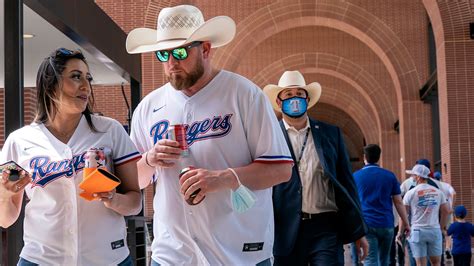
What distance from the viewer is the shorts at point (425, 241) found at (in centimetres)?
1246

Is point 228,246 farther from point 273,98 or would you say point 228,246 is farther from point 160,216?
point 273,98

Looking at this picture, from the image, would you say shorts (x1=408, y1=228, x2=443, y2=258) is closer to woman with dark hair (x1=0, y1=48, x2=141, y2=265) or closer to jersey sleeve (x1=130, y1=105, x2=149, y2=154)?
jersey sleeve (x1=130, y1=105, x2=149, y2=154)

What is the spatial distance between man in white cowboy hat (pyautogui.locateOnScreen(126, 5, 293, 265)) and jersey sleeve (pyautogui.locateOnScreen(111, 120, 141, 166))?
0.07 metres

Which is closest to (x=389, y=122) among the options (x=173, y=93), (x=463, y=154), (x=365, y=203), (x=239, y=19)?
(x=239, y=19)

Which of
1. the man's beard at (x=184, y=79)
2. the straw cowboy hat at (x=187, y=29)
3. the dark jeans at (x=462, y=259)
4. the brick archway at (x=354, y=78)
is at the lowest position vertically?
the dark jeans at (x=462, y=259)

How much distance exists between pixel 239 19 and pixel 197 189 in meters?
23.6

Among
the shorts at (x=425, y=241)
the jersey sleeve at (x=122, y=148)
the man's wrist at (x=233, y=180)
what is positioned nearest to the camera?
the man's wrist at (x=233, y=180)

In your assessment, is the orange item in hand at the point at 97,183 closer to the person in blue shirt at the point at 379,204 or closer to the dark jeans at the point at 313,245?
the dark jeans at the point at 313,245

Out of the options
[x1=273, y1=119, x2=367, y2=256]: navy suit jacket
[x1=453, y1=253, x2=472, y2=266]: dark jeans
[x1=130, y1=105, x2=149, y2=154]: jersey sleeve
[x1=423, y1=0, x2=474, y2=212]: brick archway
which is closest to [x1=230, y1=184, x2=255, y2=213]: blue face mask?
[x1=130, y1=105, x2=149, y2=154]: jersey sleeve

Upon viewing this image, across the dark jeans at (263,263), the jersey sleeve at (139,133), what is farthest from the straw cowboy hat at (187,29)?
the dark jeans at (263,263)

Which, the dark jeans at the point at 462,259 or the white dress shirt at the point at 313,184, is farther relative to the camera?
the dark jeans at the point at 462,259

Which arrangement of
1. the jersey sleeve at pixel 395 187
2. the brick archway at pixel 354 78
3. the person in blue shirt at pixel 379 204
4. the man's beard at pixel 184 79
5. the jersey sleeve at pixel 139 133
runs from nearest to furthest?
the man's beard at pixel 184 79 → the jersey sleeve at pixel 139 133 → the person in blue shirt at pixel 379 204 → the jersey sleeve at pixel 395 187 → the brick archway at pixel 354 78

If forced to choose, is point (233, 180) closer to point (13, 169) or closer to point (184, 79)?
point (184, 79)

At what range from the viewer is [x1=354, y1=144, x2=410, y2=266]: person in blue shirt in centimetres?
1048
